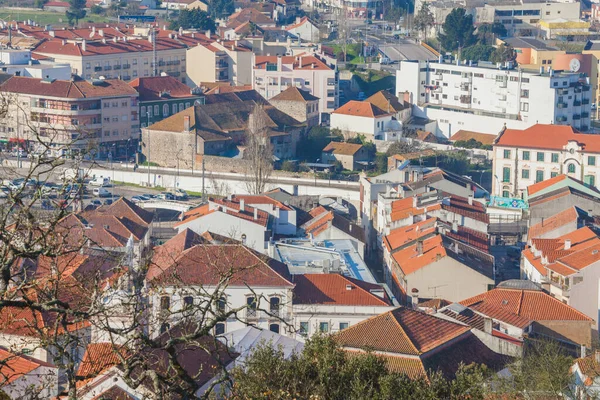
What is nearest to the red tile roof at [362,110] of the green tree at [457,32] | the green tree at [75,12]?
the green tree at [457,32]

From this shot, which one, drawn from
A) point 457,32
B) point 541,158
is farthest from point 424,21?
point 541,158

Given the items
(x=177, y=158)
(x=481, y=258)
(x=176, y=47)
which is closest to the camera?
(x=481, y=258)

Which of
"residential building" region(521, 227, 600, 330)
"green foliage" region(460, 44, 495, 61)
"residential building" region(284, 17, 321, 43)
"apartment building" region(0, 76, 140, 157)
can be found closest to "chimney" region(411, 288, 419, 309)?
"residential building" region(521, 227, 600, 330)

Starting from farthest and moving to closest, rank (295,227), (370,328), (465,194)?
(465,194) → (295,227) → (370,328)

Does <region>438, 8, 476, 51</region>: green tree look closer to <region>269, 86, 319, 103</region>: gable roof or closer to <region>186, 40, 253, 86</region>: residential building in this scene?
<region>186, 40, 253, 86</region>: residential building

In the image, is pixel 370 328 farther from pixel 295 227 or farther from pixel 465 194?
pixel 465 194

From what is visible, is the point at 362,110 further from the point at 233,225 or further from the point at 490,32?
the point at 490,32

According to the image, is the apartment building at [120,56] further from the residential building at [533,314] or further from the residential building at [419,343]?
the residential building at [419,343]

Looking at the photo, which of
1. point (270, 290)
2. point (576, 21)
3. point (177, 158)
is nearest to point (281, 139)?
point (177, 158)
